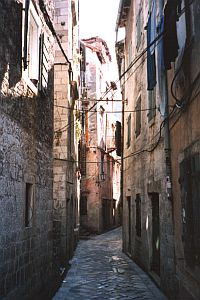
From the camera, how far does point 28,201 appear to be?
745 cm

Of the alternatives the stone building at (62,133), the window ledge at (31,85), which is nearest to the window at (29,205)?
the window ledge at (31,85)

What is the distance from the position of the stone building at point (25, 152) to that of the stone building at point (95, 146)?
49.5 ft

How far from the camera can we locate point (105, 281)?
1046 cm

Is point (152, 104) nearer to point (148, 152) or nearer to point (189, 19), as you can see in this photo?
point (148, 152)

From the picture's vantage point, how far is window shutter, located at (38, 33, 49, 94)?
8232 mm

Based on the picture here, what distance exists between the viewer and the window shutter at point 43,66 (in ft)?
27.0

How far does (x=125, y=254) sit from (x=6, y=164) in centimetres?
1136

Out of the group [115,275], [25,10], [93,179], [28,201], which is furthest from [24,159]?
[93,179]

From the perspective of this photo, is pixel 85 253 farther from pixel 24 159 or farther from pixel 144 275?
pixel 24 159

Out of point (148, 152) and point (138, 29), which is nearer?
point (148, 152)

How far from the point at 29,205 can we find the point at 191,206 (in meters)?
3.18

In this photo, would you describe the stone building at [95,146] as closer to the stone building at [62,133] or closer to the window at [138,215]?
the stone building at [62,133]

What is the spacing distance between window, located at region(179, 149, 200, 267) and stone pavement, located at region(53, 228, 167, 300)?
2.88m

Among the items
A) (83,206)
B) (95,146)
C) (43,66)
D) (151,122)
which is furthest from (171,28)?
(83,206)
